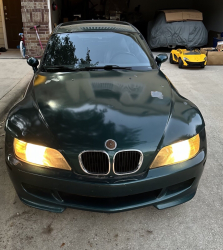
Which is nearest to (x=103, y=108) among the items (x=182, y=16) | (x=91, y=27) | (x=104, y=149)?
(x=104, y=149)

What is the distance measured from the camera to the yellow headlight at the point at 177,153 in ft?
6.04

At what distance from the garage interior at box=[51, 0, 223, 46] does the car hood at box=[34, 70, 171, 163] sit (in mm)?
11187

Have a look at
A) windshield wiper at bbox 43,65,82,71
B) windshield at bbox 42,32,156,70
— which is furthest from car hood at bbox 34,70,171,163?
windshield at bbox 42,32,156,70

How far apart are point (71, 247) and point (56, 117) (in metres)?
0.99

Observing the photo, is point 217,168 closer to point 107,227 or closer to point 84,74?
point 107,227

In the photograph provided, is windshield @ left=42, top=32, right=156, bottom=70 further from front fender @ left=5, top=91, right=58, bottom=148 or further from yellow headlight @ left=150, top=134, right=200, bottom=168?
yellow headlight @ left=150, top=134, right=200, bottom=168

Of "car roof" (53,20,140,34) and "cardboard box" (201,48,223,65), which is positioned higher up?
"car roof" (53,20,140,34)

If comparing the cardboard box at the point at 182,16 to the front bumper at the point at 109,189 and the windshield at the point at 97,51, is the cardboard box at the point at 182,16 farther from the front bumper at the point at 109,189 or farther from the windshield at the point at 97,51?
the front bumper at the point at 109,189

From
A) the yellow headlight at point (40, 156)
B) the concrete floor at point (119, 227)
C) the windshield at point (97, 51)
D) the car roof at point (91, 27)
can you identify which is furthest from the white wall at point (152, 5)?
the yellow headlight at point (40, 156)

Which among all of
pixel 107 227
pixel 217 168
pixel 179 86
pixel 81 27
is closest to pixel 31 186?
pixel 107 227

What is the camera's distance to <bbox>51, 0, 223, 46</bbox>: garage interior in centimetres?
1353

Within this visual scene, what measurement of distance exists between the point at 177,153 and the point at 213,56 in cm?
769

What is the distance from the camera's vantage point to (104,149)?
69.0 inches

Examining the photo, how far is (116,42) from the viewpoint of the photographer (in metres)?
3.33
